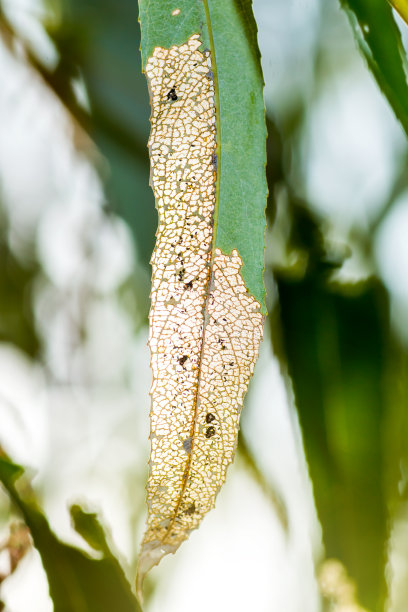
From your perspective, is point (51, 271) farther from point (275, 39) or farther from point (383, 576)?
point (383, 576)

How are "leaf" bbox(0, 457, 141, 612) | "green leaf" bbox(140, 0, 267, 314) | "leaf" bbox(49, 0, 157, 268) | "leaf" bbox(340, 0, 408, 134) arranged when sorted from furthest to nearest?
"leaf" bbox(49, 0, 157, 268)
"leaf" bbox(0, 457, 141, 612)
"leaf" bbox(340, 0, 408, 134)
"green leaf" bbox(140, 0, 267, 314)

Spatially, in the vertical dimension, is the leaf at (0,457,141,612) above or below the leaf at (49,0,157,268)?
below

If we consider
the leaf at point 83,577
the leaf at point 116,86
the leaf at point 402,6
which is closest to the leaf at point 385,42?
the leaf at point 402,6

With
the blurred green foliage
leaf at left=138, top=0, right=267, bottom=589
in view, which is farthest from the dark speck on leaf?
the blurred green foliage

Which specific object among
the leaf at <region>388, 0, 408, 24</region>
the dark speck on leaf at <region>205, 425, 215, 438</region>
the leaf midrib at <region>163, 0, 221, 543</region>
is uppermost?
the leaf at <region>388, 0, 408, 24</region>

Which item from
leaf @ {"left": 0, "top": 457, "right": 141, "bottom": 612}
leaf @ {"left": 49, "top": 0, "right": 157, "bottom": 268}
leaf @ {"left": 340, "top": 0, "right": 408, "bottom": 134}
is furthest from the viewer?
leaf @ {"left": 49, "top": 0, "right": 157, "bottom": 268}

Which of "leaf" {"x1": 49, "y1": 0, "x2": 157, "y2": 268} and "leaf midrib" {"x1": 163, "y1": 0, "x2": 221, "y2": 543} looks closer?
"leaf midrib" {"x1": 163, "y1": 0, "x2": 221, "y2": 543}

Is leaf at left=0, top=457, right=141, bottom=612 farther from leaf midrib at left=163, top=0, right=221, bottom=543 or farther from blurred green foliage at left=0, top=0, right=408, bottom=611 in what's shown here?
leaf midrib at left=163, top=0, right=221, bottom=543

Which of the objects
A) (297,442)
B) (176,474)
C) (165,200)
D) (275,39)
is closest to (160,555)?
(176,474)
